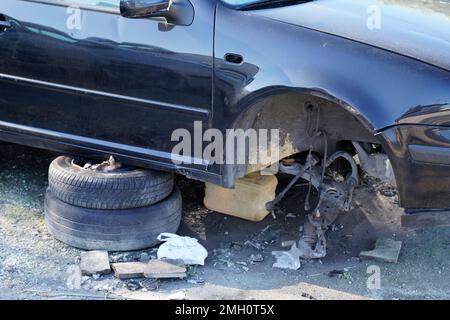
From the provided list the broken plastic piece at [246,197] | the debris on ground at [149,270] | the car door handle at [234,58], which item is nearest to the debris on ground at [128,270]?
the debris on ground at [149,270]

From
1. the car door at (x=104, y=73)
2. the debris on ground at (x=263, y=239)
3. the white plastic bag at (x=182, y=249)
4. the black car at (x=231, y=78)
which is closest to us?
the black car at (x=231, y=78)

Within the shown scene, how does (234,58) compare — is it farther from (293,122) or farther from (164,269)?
(164,269)

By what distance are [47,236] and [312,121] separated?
182 centimetres

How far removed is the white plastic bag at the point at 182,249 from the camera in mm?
3766

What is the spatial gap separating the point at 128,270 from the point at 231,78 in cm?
124

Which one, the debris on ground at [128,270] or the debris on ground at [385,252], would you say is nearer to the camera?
the debris on ground at [128,270]

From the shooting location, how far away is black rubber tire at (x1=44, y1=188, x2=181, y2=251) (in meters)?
3.80

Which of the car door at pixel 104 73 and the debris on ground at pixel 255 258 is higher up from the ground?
the car door at pixel 104 73

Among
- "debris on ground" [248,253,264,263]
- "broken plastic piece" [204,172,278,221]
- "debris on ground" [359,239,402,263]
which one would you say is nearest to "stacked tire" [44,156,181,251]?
"broken plastic piece" [204,172,278,221]

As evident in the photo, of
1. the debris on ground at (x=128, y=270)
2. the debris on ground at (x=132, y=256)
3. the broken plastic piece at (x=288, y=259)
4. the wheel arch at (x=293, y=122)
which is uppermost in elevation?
the wheel arch at (x=293, y=122)

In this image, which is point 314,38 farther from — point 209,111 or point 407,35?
point 209,111

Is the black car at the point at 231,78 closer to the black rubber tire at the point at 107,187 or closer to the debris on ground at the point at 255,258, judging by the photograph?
the black rubber tire at the point at 107,187

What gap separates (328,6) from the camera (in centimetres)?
355

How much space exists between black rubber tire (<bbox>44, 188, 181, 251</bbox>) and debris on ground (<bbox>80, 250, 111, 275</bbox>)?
0.07m
